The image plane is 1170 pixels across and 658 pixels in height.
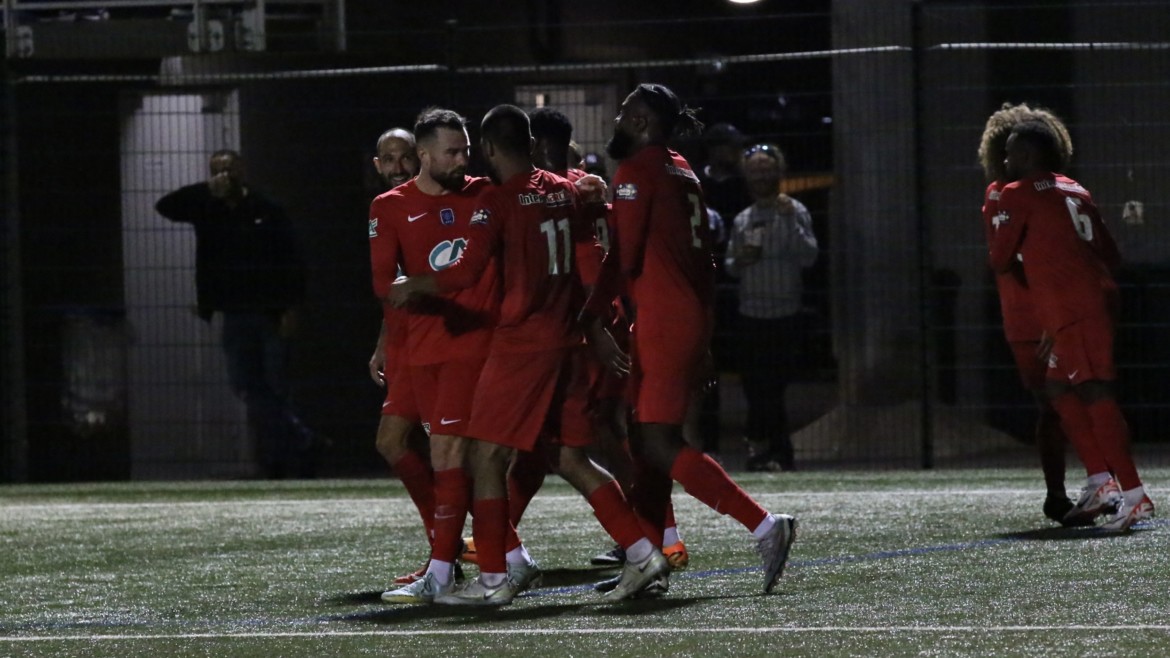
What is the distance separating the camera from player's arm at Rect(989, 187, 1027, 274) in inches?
336

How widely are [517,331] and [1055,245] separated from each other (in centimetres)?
302

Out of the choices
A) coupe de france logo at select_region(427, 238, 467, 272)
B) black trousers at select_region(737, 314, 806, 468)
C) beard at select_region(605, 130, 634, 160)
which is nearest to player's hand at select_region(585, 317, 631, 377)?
beard at select_region(605, 130, 634, 160)

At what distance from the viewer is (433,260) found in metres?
7.13

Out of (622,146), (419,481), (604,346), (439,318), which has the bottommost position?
(419,481)

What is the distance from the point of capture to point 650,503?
285 inches

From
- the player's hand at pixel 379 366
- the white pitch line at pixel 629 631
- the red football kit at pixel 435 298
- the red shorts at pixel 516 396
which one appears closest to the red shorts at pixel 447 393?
the red football kit at pixel 435 298

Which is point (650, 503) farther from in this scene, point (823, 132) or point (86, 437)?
point (86, 437)

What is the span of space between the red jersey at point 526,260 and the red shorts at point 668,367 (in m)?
0.27

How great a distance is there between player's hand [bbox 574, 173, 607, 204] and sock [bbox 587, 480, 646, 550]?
1.12 metres

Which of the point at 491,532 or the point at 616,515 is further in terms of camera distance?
the point at 616,515

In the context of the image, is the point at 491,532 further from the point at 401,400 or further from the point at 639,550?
the point at 401,400

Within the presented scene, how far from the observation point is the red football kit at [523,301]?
6504 millimetres

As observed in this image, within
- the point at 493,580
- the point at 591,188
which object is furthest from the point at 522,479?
the point at 591,188

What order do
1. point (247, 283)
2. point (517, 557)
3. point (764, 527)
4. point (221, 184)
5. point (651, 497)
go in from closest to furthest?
1. point (764, 527)
2. point (517, 557)
3. point (651, 497)
4. point (221, 184)
5. point (247, 283)
